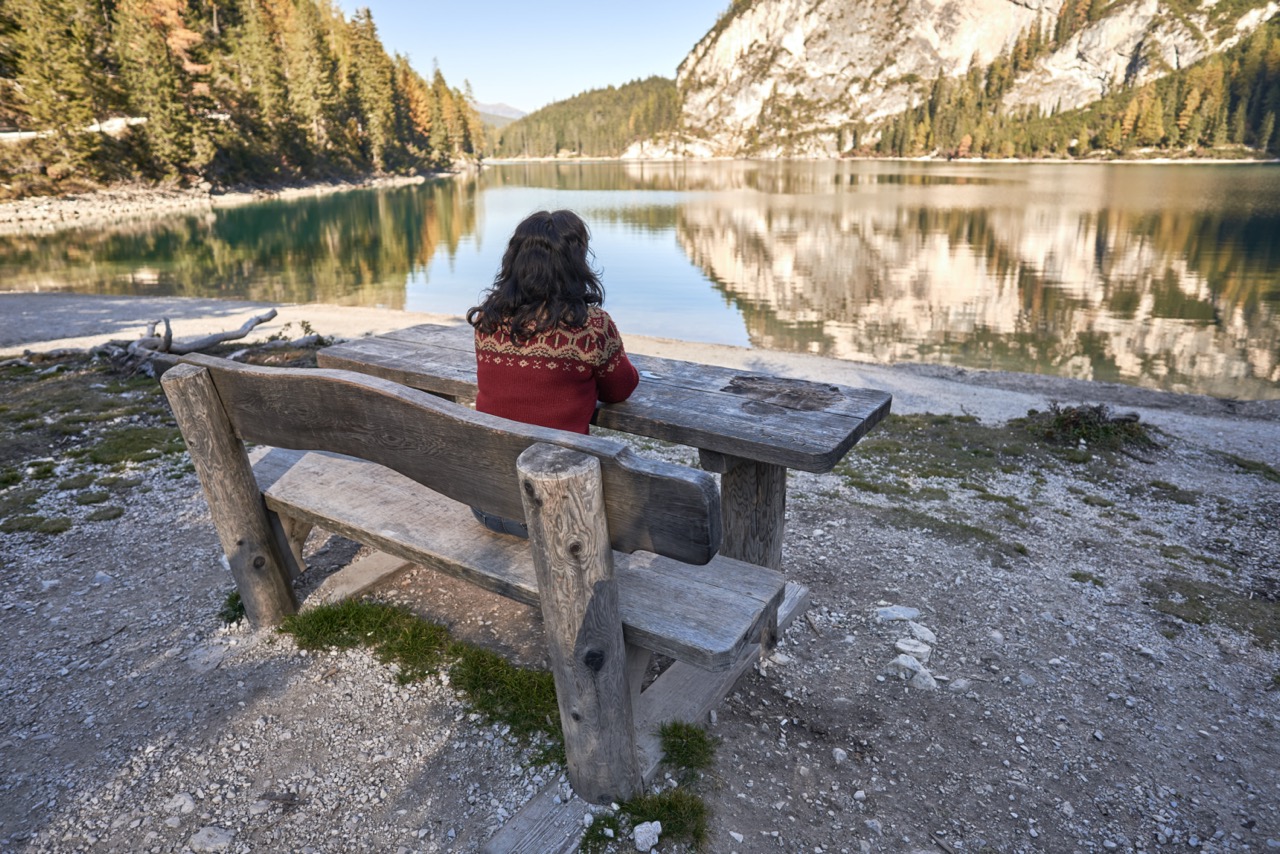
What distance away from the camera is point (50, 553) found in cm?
521

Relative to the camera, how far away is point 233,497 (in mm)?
3695

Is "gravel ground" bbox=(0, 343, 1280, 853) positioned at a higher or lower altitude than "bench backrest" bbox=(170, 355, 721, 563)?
lower

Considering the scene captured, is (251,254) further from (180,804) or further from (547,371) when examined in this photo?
(547,371)

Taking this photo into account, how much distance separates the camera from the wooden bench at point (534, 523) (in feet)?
7.11

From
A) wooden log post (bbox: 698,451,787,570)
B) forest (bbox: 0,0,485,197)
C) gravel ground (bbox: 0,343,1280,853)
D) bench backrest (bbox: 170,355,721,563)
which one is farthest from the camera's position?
forest (bbox: 0,0,485,197)

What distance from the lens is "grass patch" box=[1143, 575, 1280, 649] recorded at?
4.60m

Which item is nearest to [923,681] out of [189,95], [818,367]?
[818,367]

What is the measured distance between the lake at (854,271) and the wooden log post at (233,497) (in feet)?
44.9

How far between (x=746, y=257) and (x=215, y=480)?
33.7m

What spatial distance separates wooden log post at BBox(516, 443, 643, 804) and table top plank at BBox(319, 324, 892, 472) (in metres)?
1.00

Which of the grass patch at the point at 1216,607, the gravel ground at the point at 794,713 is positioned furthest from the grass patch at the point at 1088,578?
the grass patch at the point at 1216,607

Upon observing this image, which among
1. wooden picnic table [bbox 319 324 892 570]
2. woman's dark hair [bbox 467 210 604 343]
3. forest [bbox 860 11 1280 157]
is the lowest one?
wooden picnic table [bbox 319 324 892 570]

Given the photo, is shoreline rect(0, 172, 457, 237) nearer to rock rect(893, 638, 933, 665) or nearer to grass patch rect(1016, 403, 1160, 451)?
grass patch rect(1016, 403, 1160, 451)

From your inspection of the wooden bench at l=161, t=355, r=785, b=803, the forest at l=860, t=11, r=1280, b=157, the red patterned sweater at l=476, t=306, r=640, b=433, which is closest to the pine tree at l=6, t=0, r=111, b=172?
the wooden bench at l=161, t=355, r=785, b=803
